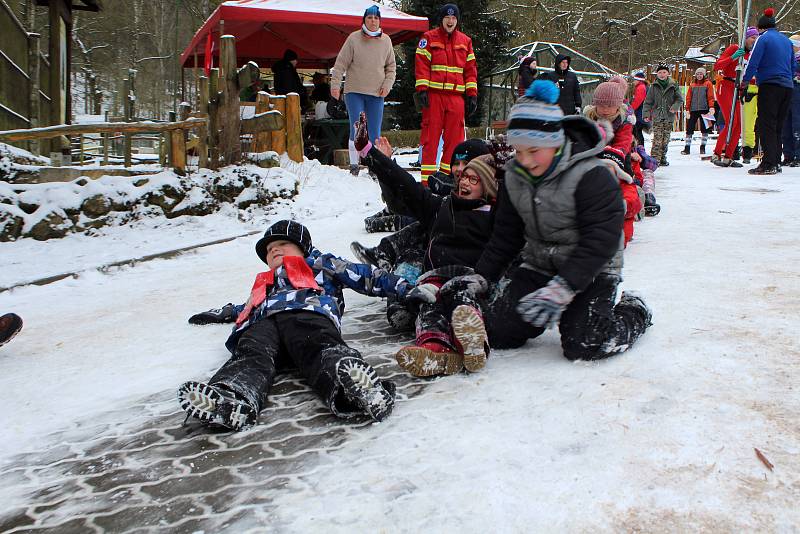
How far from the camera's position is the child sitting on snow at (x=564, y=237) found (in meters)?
2.44

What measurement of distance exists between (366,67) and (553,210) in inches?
214

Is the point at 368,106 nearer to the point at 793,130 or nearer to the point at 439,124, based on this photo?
the point at 439,124

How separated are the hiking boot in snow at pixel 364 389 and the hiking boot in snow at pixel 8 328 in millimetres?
1644

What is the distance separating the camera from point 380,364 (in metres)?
2.66

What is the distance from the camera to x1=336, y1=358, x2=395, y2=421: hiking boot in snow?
2.08 m

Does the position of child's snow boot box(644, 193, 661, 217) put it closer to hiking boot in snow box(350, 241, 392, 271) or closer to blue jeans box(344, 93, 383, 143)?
hiking boot in snow box(350, 241, 392, 271)

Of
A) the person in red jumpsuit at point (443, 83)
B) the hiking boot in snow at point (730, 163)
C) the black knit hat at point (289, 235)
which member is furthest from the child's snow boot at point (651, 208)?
the hiking boot in snow at point (730, 163)

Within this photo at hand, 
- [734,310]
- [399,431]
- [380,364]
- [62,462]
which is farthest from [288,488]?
[734,310]

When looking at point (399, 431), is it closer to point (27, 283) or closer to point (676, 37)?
point (27, 283)

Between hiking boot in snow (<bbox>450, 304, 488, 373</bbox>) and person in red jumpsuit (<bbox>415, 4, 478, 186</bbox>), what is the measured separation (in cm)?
399

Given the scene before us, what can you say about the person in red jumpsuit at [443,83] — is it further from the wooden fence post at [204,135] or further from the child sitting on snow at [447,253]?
Answer: the child sitting on snow at [447,253]

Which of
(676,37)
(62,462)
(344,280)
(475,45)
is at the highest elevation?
(676,37)

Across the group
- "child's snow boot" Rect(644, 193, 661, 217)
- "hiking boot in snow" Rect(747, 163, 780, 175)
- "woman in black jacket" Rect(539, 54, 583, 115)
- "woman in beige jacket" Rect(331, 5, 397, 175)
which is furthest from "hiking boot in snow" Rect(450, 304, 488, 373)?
"woman in black jacket" Rect(539, 54, 583, 115)

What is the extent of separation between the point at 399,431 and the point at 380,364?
64 centimetres
